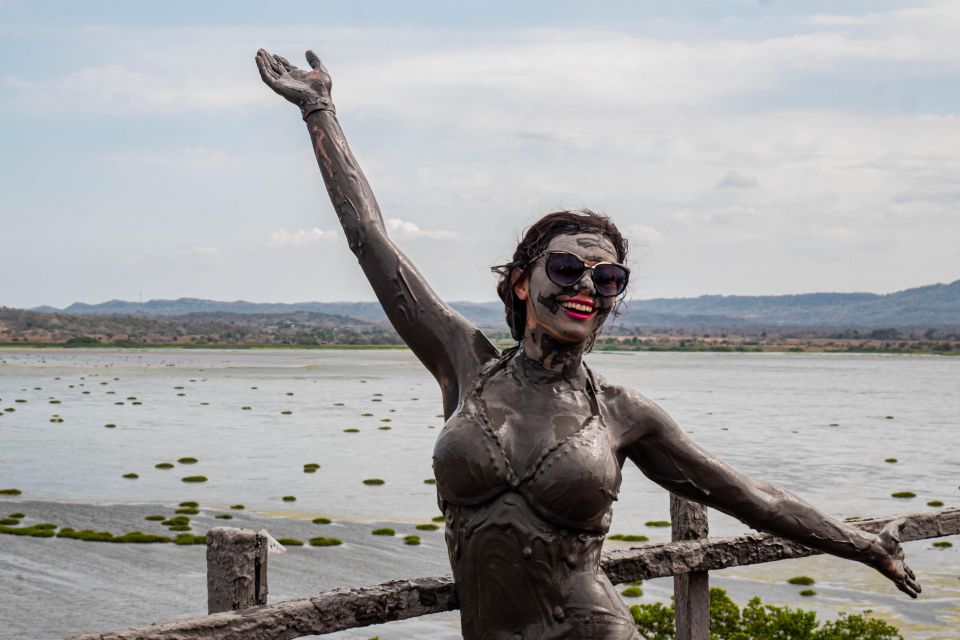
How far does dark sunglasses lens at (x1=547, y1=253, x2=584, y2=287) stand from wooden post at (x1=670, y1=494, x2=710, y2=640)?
6.71ft

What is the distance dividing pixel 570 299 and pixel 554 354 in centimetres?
20

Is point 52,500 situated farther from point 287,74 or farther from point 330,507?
point 287,74

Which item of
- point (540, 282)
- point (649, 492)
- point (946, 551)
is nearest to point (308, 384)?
point (649, 492)

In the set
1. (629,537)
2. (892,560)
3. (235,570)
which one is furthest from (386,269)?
(629,537)

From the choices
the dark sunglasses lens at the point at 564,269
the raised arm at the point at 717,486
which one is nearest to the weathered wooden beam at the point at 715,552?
the raised arm at the point at 717,486

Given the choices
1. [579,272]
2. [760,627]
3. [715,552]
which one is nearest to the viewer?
[579,272]

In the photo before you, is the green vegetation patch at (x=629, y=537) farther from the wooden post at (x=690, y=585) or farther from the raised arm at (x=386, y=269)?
the raised arm at (x=386, y=269)

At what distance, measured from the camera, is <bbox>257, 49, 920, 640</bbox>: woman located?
11.5 feet

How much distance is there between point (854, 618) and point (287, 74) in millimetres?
7296

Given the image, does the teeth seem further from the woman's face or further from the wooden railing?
the wooden railing

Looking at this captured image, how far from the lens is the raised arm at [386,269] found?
3938 millimetres

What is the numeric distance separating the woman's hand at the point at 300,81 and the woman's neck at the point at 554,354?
1336mm

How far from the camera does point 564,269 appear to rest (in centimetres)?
370

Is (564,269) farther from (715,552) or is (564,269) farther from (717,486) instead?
(715,552)
